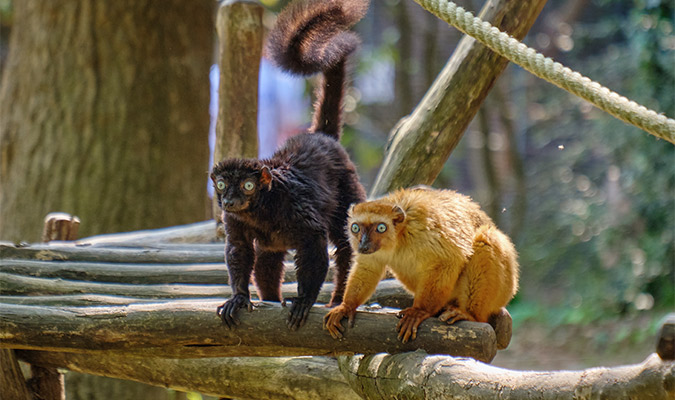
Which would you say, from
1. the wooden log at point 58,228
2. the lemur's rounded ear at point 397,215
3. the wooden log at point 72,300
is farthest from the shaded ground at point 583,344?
the wooden log at point 72,300

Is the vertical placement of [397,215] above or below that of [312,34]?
below

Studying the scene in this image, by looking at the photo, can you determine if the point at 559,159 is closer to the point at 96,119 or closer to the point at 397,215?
the point at 96,119

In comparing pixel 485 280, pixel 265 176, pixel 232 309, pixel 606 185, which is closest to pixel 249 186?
pixel 265 176

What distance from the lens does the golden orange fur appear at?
8.64 feet

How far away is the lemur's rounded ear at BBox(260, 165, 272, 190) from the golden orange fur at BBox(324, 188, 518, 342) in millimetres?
350

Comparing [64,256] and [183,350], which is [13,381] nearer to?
[64,256]

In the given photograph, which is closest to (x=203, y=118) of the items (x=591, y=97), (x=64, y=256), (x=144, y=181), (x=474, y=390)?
(x=144, y=181)

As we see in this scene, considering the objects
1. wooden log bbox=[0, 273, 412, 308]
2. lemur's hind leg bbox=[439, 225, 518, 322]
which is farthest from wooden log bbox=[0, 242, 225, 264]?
lemur's hind leg bbox=[439, 225, 518, 322]

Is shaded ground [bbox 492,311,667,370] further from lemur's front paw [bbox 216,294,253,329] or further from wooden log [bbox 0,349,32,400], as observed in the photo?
wooden log [bbox 0,349,32,400]

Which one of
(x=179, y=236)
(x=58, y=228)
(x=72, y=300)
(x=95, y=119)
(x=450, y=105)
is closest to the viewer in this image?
(x=72, y=300)

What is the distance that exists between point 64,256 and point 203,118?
2743 mm

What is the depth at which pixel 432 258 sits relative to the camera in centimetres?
266

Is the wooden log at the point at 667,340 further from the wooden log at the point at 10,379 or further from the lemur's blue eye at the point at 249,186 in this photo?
the wooden log at the point at 10,379

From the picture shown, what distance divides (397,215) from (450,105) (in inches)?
51.8
